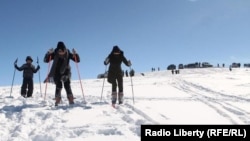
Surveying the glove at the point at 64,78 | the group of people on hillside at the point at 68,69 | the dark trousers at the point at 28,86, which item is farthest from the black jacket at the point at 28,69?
the glove at the point at 64,78

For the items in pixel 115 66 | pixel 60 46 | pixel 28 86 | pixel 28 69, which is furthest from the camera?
pixel 28 86

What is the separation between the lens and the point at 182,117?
1034 centimetres

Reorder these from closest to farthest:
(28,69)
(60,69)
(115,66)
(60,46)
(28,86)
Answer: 1. (60,69)
2. (60,46)
3. (115,66)
4. (28,69)
5. (28,86)

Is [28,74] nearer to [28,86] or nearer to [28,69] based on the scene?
[28,69]

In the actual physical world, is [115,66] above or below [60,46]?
below

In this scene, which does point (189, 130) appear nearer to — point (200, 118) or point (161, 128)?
point (161, 128)

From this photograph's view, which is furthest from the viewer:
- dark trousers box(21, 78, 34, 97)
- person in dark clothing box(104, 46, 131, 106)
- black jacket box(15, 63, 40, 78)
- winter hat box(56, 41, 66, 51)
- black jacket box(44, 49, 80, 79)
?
dark trousers box(21, 78, 34, 97)

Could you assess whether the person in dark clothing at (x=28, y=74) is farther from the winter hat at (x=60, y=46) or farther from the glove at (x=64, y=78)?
the glove at (x=64, y=78)

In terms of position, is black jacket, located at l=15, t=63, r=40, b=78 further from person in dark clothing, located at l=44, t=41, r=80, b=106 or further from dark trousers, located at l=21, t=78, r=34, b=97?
person in dark clothing, located at l=44, t=41, r=80, b=106

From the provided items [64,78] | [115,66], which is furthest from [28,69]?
[115,66]

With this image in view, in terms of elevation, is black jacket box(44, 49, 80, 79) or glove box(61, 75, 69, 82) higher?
black jacket box(44, 49, 80, 79)

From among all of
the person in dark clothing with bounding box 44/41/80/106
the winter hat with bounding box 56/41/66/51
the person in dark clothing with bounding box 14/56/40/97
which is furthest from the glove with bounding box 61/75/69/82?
the person in dark clothing with bounding box 14/56/40/97

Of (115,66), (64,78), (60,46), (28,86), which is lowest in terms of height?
(28,86)

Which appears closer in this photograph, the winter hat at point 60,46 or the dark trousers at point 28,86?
the winter hat at point 60,46
